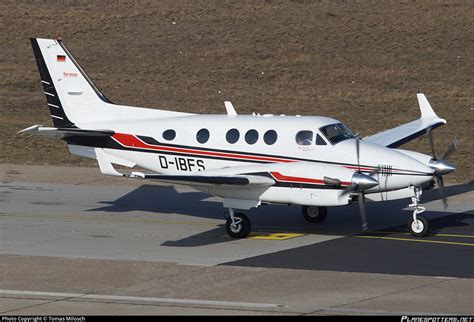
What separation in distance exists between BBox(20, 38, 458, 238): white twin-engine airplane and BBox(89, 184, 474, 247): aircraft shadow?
0.64m

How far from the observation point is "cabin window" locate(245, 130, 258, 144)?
79.9 feet

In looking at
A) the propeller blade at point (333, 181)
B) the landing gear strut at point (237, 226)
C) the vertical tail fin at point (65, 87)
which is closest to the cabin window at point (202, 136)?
the landing gear strut at point (237, 226)

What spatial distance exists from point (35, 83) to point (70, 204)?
31.2 meters

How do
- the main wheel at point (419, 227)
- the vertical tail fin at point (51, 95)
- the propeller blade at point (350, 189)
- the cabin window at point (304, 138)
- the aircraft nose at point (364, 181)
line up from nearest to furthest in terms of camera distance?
the aircraft nose at point (364, 181), the propeller blade at point (350, 189), the main wheel at point (419, 227), the cabin window at point (304, 138), the vertical tail fin at point (51, 95)

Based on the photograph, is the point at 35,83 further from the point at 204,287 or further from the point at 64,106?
the point at 204,287

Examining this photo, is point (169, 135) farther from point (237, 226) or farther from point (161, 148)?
point (237, 226)

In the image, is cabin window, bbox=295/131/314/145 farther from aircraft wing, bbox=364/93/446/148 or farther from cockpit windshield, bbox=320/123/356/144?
aircraft wing, bbox=364/93/446/148

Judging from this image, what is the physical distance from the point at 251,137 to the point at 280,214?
3.55 m

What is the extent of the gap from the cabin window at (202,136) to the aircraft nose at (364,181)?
4328 mm

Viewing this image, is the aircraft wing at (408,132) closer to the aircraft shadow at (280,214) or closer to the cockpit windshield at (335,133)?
the aircraft shadow at (280,214)

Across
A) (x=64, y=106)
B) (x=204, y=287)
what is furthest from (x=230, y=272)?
(x=64, y=106)

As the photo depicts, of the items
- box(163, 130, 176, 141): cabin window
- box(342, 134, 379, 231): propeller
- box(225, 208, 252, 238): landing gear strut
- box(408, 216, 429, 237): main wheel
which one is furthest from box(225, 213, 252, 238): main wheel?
box(408, 216, 429, 237): main wheel

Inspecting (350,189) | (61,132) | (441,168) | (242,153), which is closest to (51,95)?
(61,132)

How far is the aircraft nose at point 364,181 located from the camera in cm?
2219
